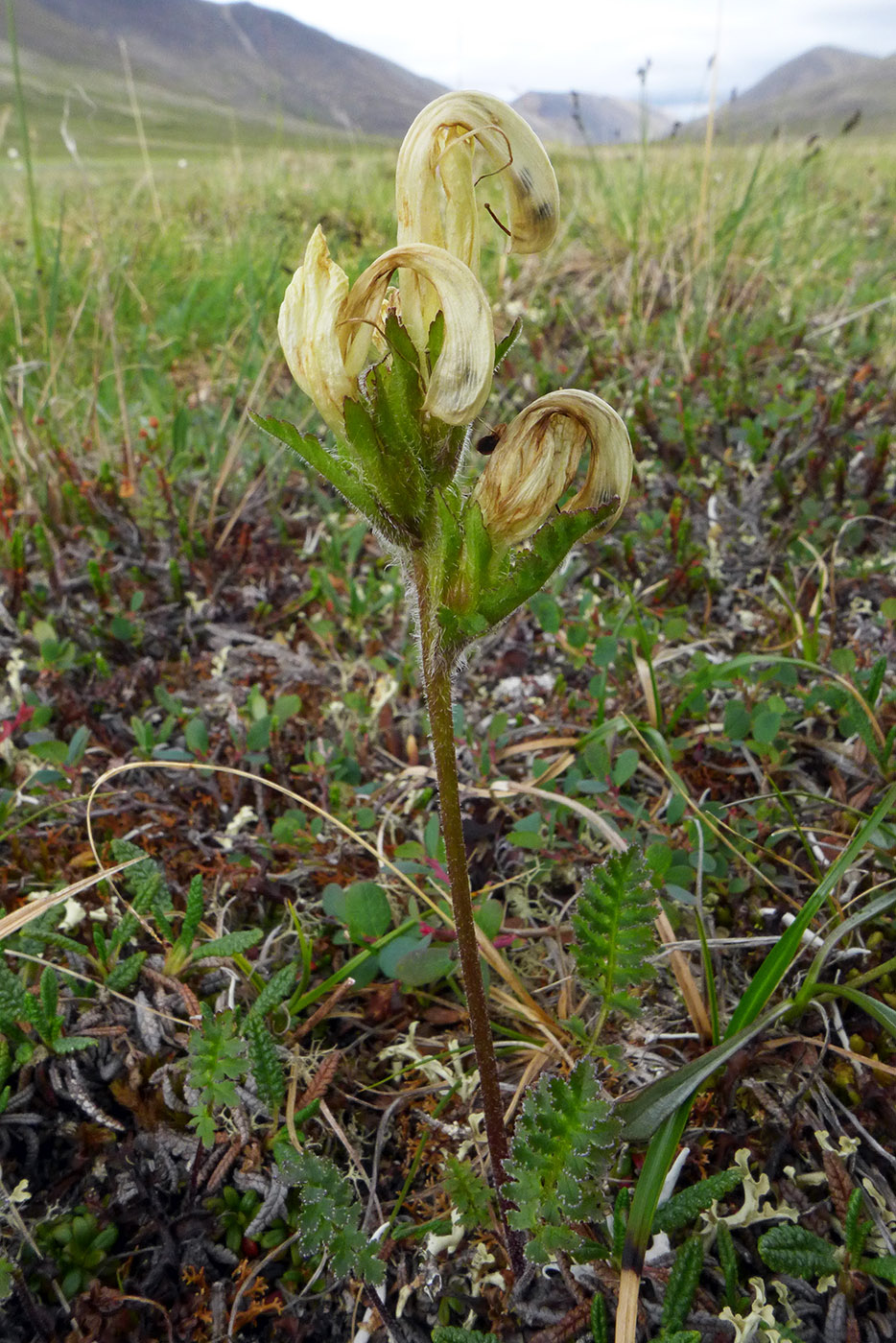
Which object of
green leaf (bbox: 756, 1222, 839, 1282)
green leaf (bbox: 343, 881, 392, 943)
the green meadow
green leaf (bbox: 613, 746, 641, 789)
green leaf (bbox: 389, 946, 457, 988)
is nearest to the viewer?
green leaf (bbox: 756, 1222, 839, 1282)

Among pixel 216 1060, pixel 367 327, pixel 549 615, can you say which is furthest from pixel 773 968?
pixel 549 615

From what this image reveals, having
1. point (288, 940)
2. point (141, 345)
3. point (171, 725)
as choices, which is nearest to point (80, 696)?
point (171, 725)

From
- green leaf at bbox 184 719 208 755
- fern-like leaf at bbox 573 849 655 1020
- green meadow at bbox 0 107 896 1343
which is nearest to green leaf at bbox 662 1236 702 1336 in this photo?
green meadow at bbox 0 107 896 1343

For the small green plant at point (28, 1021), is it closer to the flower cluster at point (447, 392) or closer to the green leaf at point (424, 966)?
the green leaf at point (424, 966)

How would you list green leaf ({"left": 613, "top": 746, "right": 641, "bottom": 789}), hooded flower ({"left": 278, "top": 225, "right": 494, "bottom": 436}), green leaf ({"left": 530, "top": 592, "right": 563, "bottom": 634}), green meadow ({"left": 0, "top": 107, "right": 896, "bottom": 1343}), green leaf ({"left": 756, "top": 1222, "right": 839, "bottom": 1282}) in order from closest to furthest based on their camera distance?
1. hooded flower ({"left": 278, "top": 225, "right": 494, "bottom": 436})
2. green leaf ({"left": 756, "top": 1222, "right": 839, "bottom": 1282})
3. green meadow ({"left": 0, "top": 107, "right": 896, "bottom": 1343})
4. green leaf ({"left": 613, "top": 746, "right": 641, "bottom": 789})
5. green leaf ({"left": 530, "top": 592, "right": 563, "bottom": 634})

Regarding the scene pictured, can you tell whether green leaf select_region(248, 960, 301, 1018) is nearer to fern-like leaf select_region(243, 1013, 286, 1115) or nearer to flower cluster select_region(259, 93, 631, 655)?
fern-like leaf select_region(243, 1013, 286, 1115)

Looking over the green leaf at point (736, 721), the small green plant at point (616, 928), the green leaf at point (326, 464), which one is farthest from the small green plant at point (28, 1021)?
the green leaf at point (736, 721)
